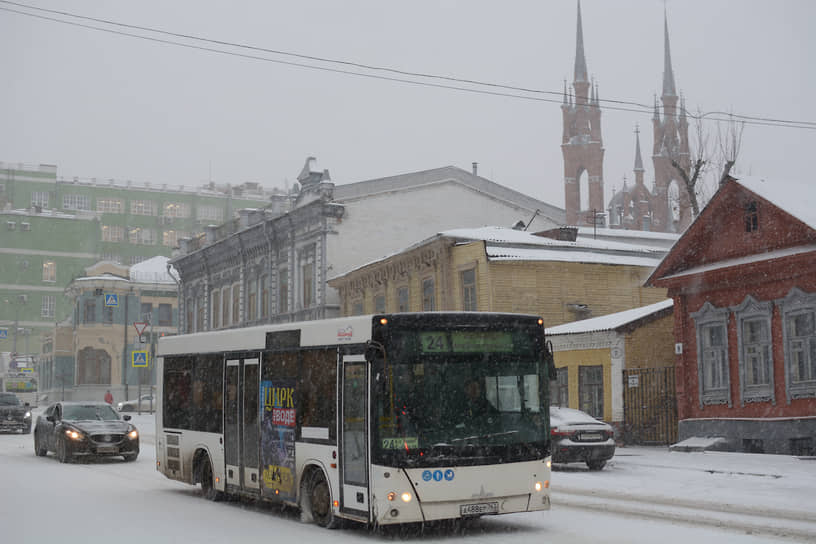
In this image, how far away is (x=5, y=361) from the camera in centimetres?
9625

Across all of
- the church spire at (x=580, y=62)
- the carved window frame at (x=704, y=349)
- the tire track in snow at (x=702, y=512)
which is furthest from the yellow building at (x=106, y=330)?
the tire track in snow at (x=702, y=512)

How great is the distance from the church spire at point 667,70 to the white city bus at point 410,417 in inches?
4338

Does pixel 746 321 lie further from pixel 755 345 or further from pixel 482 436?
pixel 482 436

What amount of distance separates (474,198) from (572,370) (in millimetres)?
19613

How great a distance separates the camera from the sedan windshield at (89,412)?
23.7 meters

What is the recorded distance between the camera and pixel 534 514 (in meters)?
13.7

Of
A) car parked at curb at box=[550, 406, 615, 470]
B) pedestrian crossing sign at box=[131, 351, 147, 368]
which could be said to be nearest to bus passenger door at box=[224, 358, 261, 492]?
car parked at curb at box=[550, 406, 615, 470]

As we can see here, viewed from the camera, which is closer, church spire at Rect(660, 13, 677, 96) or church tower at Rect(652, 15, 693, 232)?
church tower at Rect(652, 15, 693, 232)

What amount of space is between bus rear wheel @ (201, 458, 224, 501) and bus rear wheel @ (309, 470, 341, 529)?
11.2 feet

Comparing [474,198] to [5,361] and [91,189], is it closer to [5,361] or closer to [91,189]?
[5,361]

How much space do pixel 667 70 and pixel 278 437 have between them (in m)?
112

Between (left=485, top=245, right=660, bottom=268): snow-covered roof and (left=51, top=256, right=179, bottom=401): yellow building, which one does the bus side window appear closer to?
(left=485, top=245, right=660, bottom=268): snow-covered roof

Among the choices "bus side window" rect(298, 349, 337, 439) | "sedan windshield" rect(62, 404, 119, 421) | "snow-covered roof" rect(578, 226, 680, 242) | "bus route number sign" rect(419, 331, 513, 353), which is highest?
"snow-covered roof" rect(578, 226, 680, 242)

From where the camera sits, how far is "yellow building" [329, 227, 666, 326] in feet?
114
